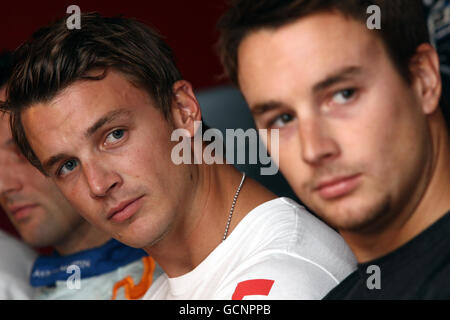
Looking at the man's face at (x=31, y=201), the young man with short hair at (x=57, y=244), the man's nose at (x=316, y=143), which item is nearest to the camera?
the man's nose at (x=316, y=143)

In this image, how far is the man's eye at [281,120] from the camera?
2.69 ft

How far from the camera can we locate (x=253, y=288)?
90cm

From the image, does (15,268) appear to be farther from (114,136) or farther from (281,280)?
(281,280)

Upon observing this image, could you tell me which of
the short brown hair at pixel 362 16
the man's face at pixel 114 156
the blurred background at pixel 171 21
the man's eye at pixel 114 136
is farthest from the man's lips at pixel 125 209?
the blurred background at pixel 171 21

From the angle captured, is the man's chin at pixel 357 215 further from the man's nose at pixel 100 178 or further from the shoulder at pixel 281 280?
the man's nose at pixel 100 178

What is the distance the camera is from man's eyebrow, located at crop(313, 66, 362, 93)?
771mm

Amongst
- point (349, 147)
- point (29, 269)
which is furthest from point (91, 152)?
point (29, 269)

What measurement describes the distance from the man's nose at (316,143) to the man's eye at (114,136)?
1.31 feet

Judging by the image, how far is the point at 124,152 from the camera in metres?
1.05

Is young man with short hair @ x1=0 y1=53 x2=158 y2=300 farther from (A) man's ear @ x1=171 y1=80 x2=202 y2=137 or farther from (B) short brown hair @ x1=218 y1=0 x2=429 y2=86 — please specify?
(B) short brown hair @ x1=218 y1=0 x2=429 y2=86

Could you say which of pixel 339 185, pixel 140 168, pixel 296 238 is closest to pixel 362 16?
pixel 339 185

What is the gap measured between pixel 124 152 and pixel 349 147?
429 mm
